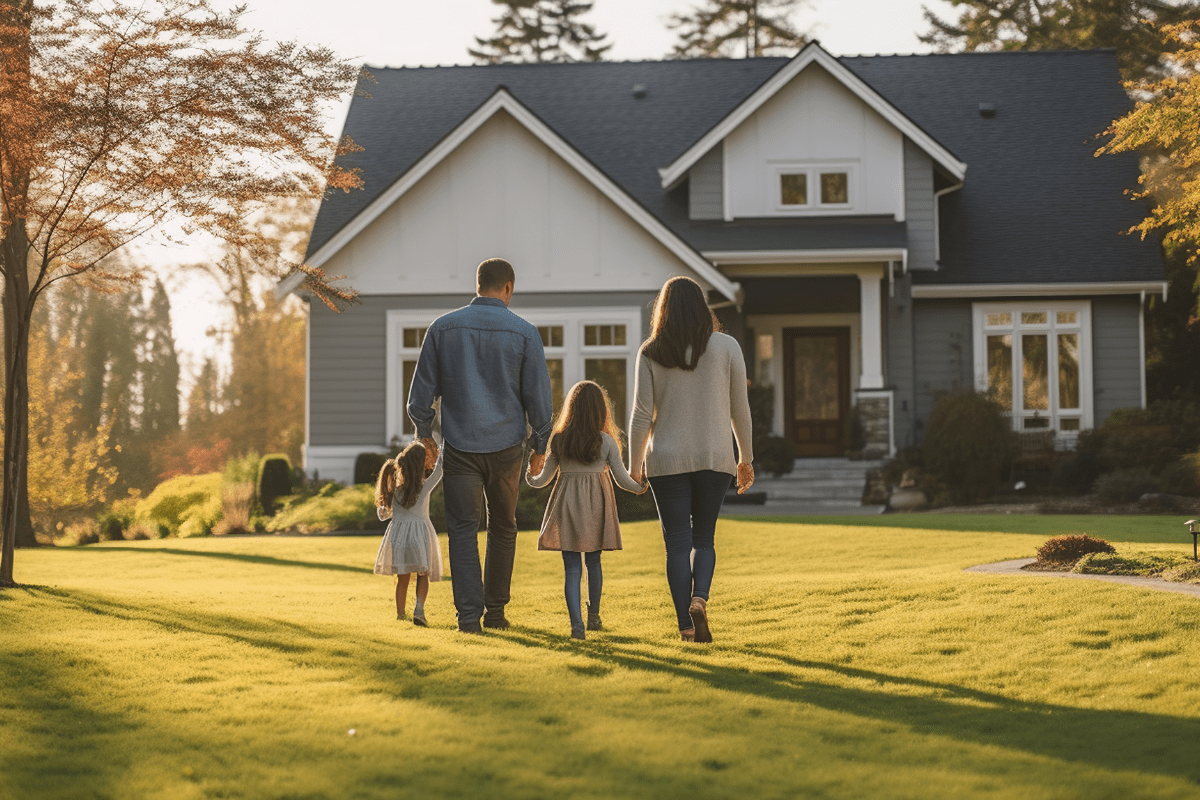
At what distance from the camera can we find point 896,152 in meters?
20.9

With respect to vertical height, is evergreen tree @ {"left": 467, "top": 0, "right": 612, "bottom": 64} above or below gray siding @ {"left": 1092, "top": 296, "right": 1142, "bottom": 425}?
above

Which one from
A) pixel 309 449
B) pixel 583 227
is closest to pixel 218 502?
pixel 309 449

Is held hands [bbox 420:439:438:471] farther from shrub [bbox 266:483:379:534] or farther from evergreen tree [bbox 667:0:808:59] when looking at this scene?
evergreen tree [bbox 667:0:808:59]

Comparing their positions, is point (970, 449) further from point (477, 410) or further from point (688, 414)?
point (477, 410)

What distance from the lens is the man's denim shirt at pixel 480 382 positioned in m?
6.63

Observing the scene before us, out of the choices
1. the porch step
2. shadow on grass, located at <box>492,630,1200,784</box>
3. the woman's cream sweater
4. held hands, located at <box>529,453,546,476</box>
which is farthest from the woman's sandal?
the porch step

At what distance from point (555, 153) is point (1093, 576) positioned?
12248mm

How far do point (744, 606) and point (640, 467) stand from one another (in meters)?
2.03

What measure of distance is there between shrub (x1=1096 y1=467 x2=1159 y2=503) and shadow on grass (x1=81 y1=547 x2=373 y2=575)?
33.3ft

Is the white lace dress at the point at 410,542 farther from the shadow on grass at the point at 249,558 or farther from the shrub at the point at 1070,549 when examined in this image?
the shrub at the point at 1070,549

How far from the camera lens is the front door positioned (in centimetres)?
2248

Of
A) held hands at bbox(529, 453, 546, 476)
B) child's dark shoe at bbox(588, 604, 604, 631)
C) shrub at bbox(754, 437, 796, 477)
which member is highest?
held hands at bbox(529, 453, 546, 476)

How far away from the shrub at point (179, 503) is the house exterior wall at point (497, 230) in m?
4.70

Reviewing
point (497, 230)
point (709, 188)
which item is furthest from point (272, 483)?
point (709, 188)
